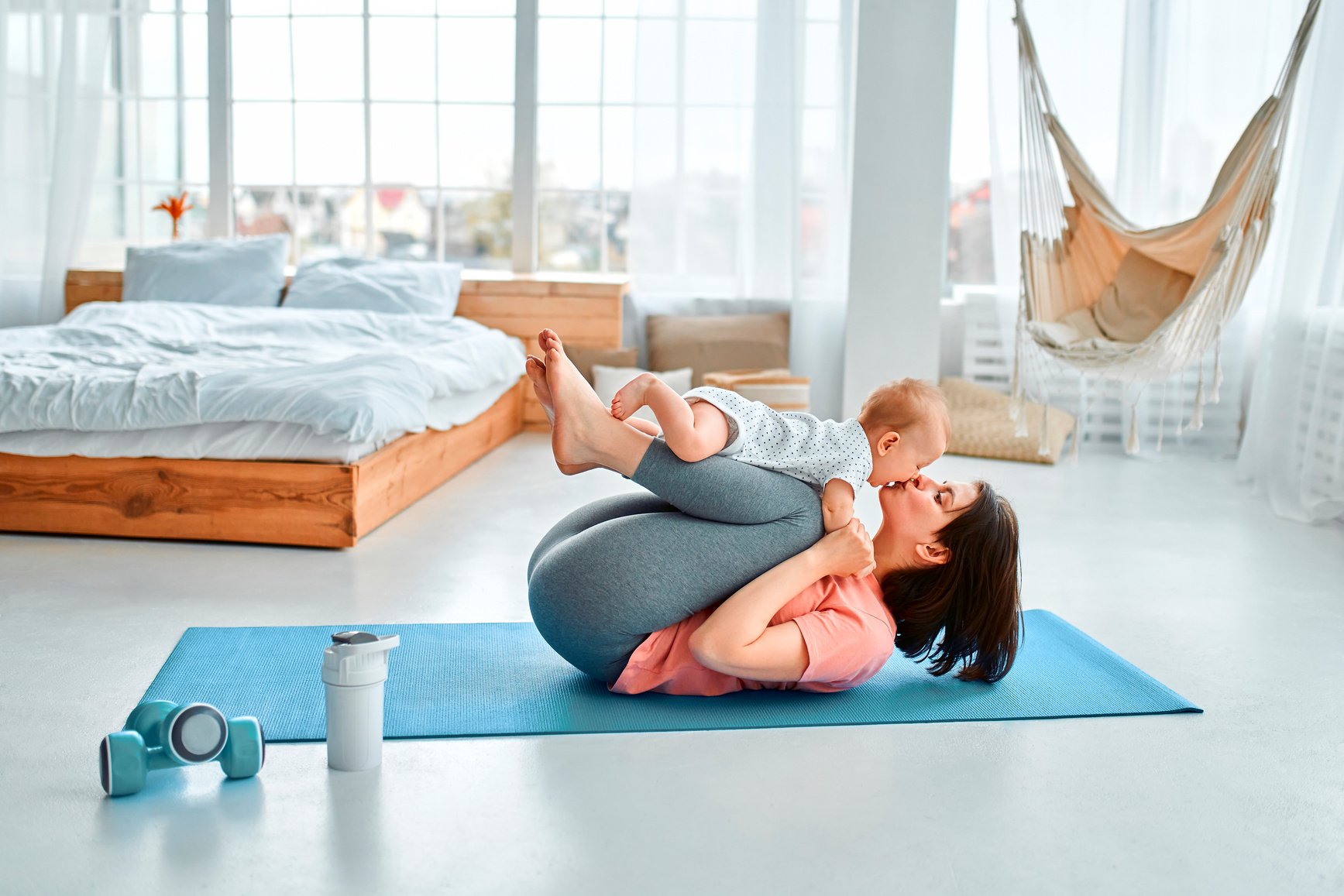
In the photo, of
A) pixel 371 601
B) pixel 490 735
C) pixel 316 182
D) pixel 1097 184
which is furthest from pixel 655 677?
pixel 316 182

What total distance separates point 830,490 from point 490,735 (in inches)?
27.7

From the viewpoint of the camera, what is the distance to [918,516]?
7.13 ft

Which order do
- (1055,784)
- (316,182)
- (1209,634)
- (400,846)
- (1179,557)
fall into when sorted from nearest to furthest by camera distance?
(400,846) → (1055,784) → (1209,634) → (1179,557) → (316,182)

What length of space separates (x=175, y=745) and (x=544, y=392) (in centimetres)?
79

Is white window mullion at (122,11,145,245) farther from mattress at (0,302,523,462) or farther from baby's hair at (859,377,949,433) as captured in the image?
baby's hair at (859,377,949,433)

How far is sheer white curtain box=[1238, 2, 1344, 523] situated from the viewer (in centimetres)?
388

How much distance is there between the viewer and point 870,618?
2139 mm

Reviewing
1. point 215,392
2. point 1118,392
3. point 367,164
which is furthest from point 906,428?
point 367,164

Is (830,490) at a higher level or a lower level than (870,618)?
higher

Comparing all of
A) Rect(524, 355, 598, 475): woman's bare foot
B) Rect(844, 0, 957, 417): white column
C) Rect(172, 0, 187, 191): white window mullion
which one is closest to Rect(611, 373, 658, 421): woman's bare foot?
Rect(524, 355, 598, 475): woman's bare foot

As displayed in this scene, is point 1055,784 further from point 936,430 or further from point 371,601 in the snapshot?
point 371,601

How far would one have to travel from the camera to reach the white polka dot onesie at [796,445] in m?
2.10

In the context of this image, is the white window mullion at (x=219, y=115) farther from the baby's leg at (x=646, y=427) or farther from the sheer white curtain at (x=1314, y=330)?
the sheer white curtain at (x=1314, y=330)

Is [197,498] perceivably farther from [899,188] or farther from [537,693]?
[899,188]
